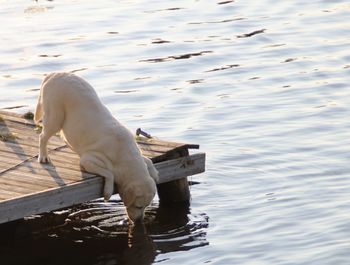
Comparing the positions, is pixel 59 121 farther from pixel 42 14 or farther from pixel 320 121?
pixel 42 14

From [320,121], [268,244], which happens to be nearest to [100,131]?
[268,244]

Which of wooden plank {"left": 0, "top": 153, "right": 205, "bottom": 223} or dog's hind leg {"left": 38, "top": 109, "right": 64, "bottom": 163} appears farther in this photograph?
dog's hind leg {"left": 38, "top": 109, "right": 64, "bottom": 163}

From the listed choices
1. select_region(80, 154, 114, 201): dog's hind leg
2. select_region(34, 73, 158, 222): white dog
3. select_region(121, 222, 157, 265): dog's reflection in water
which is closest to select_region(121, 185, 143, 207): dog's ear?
select_region(34, 73, 158, 222): white dog

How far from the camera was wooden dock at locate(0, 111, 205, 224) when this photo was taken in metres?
10.2

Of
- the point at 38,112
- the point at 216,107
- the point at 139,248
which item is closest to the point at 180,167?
the point at 139,248

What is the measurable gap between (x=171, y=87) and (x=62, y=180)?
5782 millimetres

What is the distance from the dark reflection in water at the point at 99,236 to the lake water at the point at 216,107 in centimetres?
2

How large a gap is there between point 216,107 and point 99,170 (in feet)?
15.7

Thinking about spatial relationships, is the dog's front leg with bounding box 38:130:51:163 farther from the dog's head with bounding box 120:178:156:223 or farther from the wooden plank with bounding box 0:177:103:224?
the dog's head with bounding box 120:178:156:223

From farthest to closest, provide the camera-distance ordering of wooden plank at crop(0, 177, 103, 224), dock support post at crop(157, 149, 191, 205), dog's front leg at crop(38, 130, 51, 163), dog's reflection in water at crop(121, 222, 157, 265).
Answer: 1. dock support post at crop(157, 149, 191, 205)
2. dog's front leg at crop(38, 130, 51, 163)
3. dog's reflection in water at crop(121, 222, 157, 265)
4. wooden plank at crop(0, 177, 103, 224)

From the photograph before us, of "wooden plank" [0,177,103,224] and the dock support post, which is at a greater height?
"wooden plank" [0,177,103,224]

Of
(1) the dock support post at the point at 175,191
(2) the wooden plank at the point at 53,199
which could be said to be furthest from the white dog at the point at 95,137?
(1) the dock support post at the point at 175,191

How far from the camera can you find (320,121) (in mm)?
14609

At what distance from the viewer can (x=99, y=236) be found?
1136 cm
